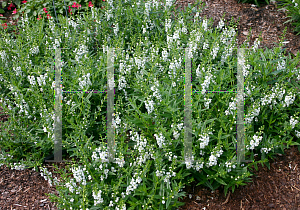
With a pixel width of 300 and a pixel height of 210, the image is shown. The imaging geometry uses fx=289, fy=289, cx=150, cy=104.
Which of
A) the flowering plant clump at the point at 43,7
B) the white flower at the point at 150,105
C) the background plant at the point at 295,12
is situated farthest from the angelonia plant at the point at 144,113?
the background plant at the point at 295,12

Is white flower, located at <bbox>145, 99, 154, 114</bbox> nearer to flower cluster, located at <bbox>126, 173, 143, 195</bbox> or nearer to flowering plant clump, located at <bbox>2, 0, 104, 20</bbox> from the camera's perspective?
flower cluster, located at <bbox>126, 173, 143, 195</bbox>

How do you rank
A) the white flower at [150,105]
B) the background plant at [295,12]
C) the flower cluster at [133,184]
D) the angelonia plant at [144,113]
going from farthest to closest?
1. the background plant at [295,12]
2. the white flower at [150,105]
3. the angelonia plant at [144,113]
4. the flower cluster at [133,184]

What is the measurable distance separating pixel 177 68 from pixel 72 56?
1.86 m

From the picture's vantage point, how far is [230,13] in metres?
6.75

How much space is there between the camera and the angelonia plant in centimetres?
341

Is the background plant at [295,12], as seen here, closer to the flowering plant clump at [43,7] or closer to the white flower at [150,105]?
the white flower at [150,105]

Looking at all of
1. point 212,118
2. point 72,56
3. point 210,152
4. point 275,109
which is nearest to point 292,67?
point 275,109

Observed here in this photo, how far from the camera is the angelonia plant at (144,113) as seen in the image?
3410mm

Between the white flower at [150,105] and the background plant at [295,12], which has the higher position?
the background plant at [295,12]

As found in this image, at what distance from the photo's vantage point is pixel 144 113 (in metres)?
3.91

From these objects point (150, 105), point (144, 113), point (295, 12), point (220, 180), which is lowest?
point (220, 180)

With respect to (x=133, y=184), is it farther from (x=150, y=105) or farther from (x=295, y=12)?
(x=295, y=12)

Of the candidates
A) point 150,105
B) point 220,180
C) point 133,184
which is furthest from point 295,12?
point 133,184

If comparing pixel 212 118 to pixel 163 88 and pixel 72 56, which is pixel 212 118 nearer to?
pixel 163 88
